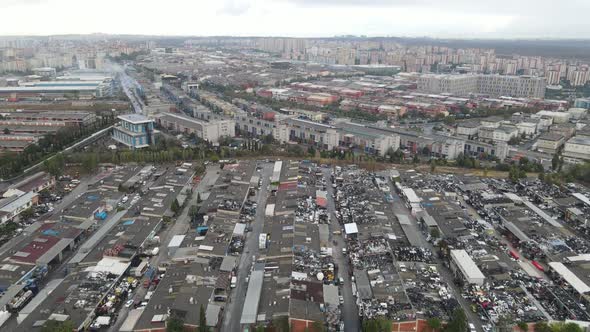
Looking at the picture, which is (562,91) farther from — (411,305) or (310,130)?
(411,305)

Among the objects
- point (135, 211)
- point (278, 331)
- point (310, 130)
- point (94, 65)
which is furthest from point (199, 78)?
point (278, 331)

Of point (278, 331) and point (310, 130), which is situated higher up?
point (310, 130)

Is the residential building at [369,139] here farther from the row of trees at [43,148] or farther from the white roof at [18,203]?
the white roof at [18,203]

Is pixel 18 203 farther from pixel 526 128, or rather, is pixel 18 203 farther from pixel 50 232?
pixel 526 128

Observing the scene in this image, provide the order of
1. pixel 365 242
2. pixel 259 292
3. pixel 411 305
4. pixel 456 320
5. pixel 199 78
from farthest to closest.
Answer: pixel 199 78, pixel 365 242, pixel 259 292, pixel 411 305, pixel 456 320

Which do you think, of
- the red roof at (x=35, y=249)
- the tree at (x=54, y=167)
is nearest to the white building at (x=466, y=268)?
the red roof at (x=35, y=249)

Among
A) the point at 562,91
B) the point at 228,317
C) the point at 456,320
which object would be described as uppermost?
the point at 562,91
